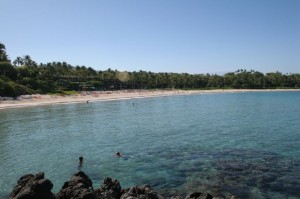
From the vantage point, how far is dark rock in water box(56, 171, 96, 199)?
54.6ft

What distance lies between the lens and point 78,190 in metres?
17.1

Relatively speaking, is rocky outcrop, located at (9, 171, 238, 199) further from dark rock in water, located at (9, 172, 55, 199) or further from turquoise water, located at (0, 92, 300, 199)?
turquoise water, located at (0, 92, 300, 199)

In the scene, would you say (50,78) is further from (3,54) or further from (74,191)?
(74,191)

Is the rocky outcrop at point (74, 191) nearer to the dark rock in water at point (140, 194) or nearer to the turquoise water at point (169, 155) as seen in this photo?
the dark rock in water at point (140, 194)

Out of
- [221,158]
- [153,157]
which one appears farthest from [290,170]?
[153,157]

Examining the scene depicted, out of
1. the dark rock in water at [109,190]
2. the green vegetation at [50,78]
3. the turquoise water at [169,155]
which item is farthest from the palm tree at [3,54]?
the dark rock in water at [109,190]

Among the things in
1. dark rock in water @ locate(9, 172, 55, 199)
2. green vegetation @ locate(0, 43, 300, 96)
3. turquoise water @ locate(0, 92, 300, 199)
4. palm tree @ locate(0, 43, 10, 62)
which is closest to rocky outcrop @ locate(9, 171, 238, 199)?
dark rock in water @ locate(9, 172, 55, 199)

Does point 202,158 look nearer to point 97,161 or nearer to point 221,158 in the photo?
point 221,158

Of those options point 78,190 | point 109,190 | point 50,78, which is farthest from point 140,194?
point 50,78

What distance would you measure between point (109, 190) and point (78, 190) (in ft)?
9.11

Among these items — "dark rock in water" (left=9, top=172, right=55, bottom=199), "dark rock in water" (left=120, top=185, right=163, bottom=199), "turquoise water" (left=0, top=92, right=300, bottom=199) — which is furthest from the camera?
"turquoise water" (left=0, top=92, right=300, bottom=199)

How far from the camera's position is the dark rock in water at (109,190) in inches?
728

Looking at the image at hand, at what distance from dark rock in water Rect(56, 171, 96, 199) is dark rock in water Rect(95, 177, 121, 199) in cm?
77

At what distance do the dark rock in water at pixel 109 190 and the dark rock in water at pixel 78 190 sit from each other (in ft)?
2.52
